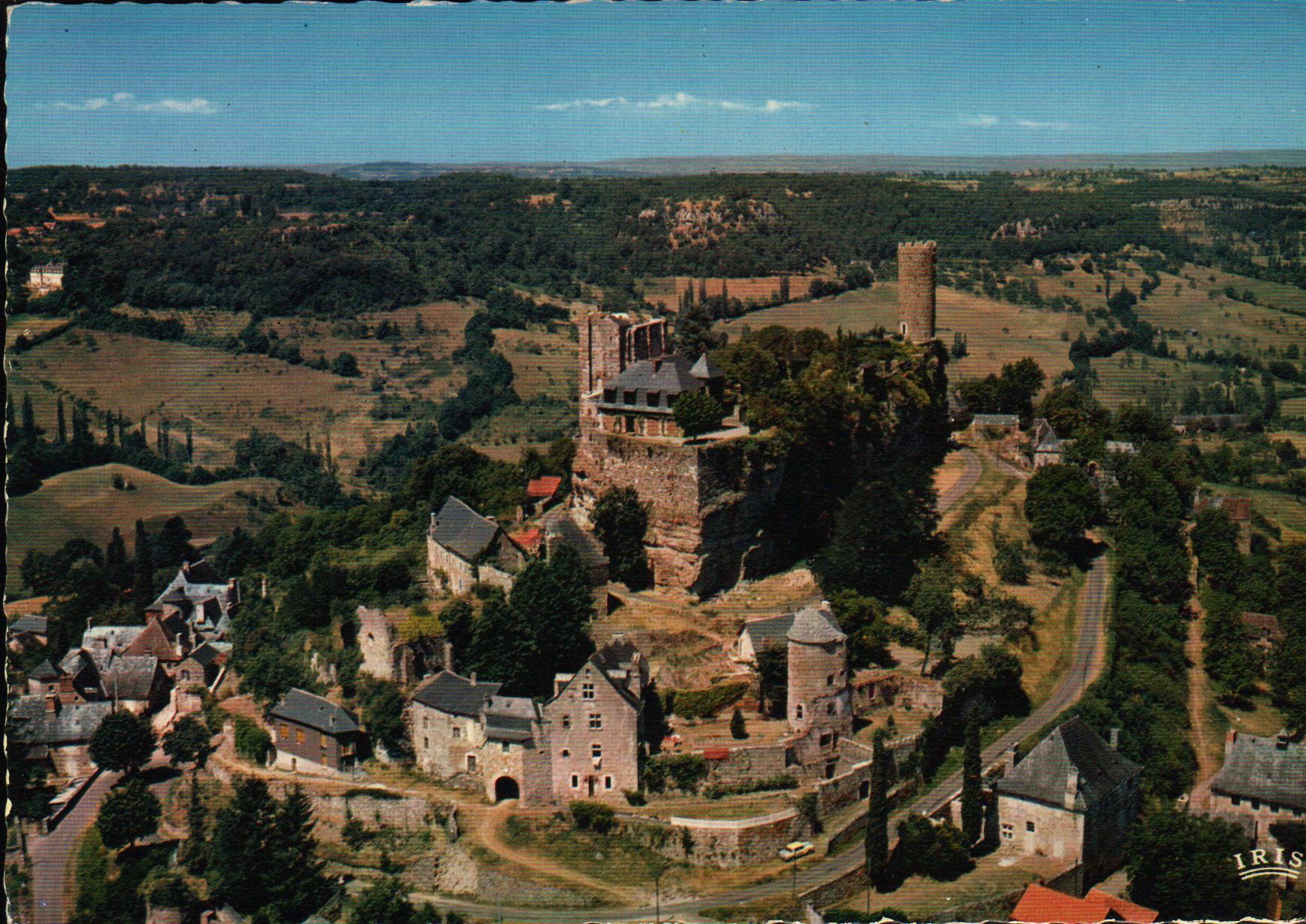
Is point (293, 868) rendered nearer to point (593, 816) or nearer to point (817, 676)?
point (593, 816)

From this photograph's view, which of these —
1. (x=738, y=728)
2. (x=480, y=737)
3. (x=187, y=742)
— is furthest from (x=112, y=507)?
(x=738, y=728)

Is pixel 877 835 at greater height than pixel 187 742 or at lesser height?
greater

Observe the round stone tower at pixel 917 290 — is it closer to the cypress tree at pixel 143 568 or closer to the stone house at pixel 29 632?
the cypress tree at pixel 143 568

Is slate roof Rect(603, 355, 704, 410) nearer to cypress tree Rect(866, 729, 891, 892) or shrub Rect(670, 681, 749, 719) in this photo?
shrub Rect(670, 681, 749, 719)

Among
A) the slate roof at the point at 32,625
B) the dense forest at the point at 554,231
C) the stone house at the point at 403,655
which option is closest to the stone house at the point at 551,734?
the stone house at the point at 403,655

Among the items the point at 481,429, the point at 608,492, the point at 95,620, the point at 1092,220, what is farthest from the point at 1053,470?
the point at 1092,220

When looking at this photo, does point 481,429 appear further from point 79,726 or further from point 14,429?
point 79,726

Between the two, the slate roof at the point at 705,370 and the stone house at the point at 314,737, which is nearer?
the stone house at the point at 314,737
